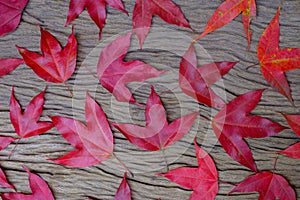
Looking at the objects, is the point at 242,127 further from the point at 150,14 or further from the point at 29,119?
the point at 29,119

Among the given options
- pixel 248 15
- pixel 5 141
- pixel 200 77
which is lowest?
pixel 5 141

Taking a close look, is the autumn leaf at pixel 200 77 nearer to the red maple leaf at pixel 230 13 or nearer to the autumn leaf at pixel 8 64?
the red maple leaf at pixel 230 13

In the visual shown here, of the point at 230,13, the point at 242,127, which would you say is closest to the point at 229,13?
the point at 230,13

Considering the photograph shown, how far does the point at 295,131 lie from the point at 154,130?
30 centimetres

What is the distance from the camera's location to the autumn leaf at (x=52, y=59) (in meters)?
0.79

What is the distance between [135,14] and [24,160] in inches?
15.7

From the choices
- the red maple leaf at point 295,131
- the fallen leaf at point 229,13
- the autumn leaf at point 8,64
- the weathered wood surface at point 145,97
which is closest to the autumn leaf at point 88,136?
the weathered wood surface at point 145,97

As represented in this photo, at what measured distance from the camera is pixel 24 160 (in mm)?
816

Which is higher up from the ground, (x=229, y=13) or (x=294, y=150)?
(x=229, y=13)

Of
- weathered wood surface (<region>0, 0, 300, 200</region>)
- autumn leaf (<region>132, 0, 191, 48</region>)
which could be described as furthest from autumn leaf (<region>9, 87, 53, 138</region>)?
autumn leaf (<region>132, 0, 191, 48</region>)

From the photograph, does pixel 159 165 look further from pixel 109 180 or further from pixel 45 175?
pixel 45 175

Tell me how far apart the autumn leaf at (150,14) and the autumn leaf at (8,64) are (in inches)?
10.5

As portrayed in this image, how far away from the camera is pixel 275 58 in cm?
78

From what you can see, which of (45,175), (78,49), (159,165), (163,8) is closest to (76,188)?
(45,175)
